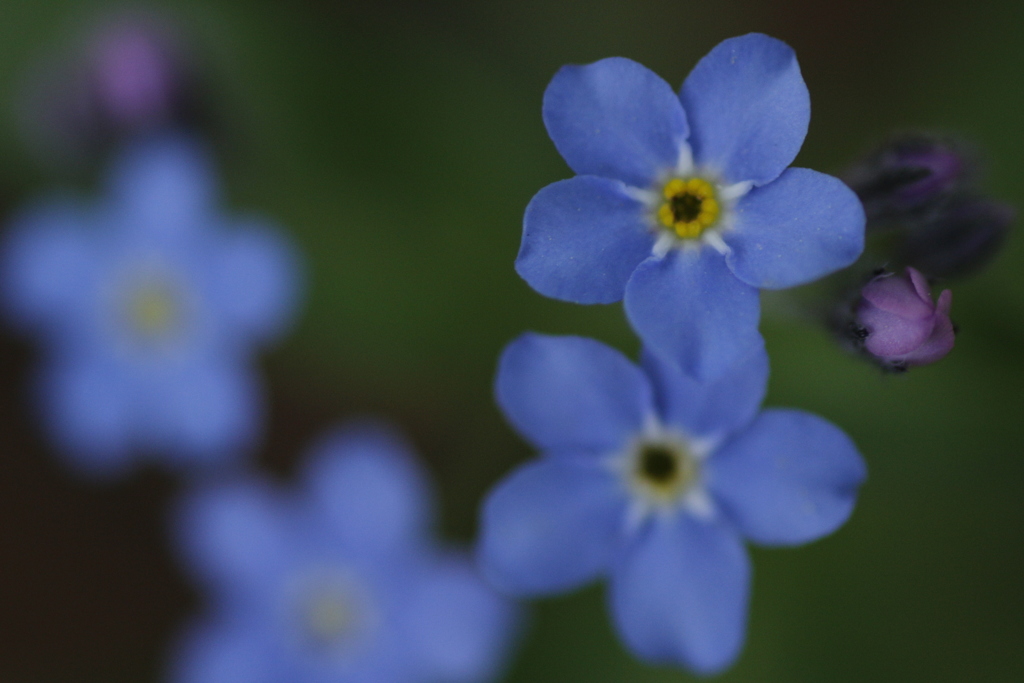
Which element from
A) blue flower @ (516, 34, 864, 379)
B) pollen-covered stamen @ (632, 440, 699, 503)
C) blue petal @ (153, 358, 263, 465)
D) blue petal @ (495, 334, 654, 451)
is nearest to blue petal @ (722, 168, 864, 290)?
blue flower @ (516, 34, 864, 379)

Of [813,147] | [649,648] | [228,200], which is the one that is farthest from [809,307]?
[228,200]

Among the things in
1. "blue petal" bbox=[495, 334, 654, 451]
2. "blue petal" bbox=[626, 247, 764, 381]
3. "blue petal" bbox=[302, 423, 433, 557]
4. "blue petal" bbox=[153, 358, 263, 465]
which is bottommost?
"blue petal" bbox=[302, 423, 433, 557]

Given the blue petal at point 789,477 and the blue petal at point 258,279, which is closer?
the blue petal at point 789,477

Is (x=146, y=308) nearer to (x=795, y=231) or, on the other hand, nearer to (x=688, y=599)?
(x=688, y=599)

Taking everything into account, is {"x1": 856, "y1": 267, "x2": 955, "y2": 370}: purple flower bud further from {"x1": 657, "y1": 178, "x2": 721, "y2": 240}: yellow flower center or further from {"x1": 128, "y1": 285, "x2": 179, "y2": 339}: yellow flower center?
{"x1": 128, "y1": 285, "x2": 179, "y2": 339}: yellow flower center

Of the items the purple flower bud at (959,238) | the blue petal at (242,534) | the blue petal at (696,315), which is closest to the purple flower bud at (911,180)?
the purple flower bud at (959,238)

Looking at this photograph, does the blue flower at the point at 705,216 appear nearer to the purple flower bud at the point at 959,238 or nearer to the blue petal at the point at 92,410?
the purple flower bud at the point at 959,238

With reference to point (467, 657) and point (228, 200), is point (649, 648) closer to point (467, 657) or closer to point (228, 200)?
point (467, 657)
